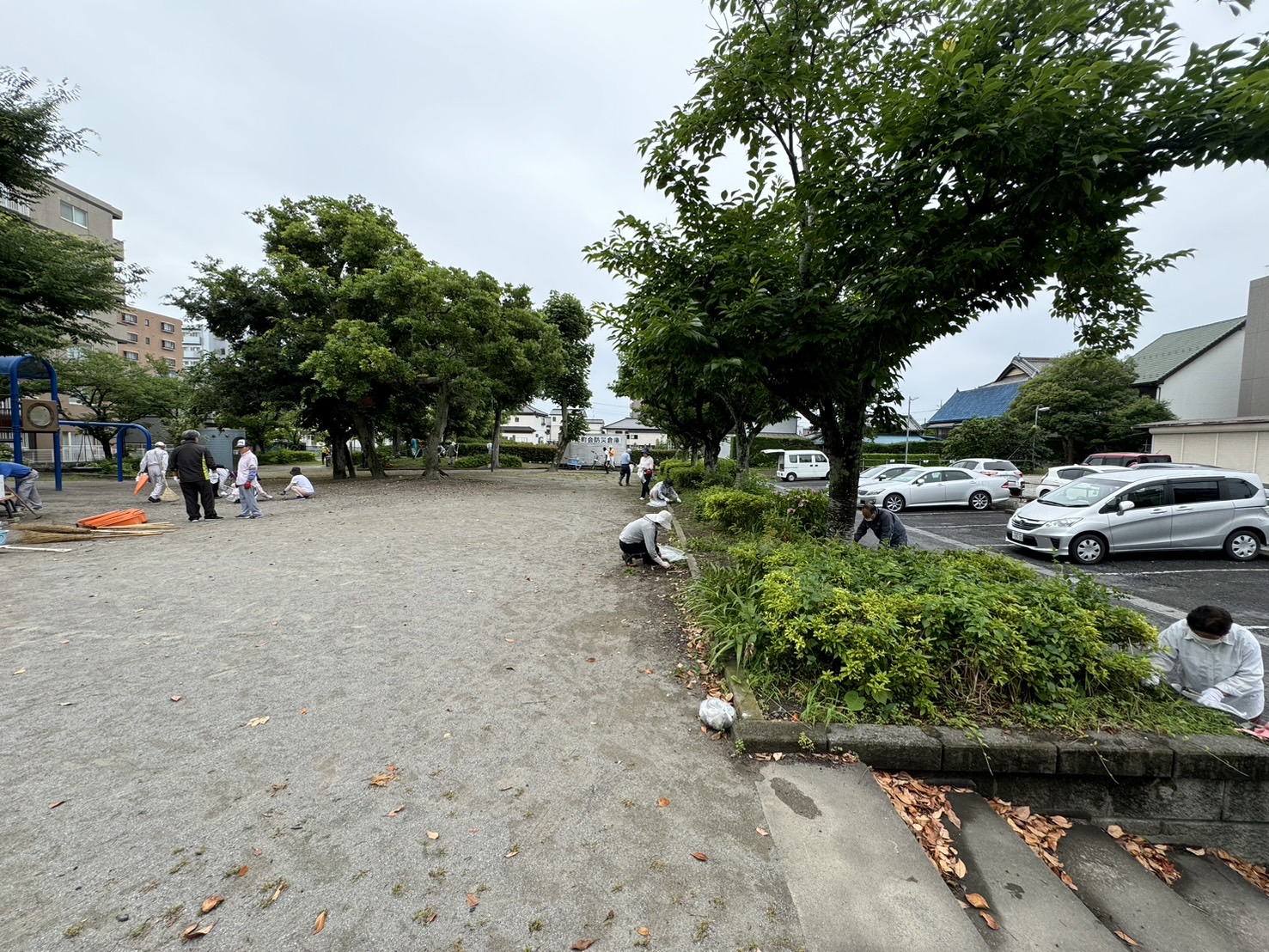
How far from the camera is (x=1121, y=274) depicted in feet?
17.2

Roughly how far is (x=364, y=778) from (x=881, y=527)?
19.9 feet

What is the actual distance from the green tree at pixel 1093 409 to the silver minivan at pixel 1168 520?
22.8 meters

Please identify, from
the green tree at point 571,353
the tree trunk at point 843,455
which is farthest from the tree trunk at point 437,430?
the tree trunk at point 843,455

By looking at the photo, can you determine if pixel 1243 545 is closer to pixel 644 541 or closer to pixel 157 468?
pixel 644 541

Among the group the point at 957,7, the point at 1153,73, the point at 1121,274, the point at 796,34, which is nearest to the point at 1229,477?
the point at 1121,274

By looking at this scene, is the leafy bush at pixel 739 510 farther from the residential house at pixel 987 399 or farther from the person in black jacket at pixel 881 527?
the residential house at pixel 987 399

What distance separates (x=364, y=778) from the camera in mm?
2768

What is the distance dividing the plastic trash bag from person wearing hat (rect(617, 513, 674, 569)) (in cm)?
396

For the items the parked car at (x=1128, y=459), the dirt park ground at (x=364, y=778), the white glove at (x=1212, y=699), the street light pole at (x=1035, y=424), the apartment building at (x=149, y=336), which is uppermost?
the apartment building at (x=149, y=336)

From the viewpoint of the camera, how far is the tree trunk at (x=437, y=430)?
19453mm

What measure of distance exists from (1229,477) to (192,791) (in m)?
13.8

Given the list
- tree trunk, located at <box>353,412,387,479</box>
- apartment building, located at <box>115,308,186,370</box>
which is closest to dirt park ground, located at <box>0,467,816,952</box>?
tree trunk, located at <box>353,412,387,479</box>

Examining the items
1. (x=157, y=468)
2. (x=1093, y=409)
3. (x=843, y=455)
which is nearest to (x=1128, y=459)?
(x=1093, y=409)

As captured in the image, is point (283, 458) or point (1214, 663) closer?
point (1214, 663)
